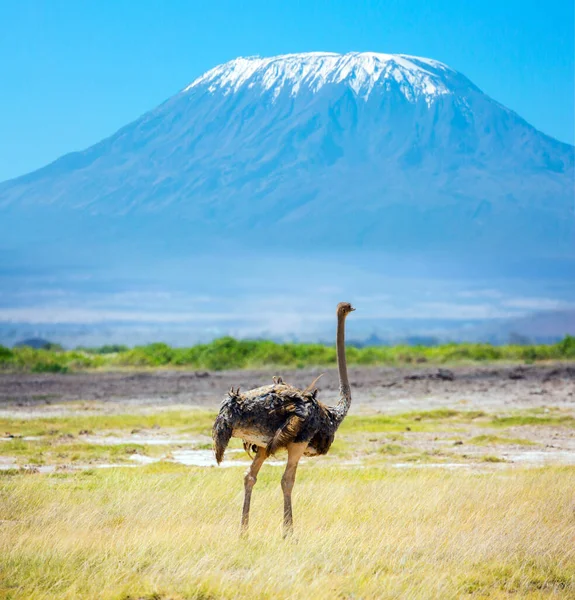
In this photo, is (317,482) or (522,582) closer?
(522,582)

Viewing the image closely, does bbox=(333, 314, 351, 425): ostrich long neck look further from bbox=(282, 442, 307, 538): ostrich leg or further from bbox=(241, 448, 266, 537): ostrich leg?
bbox=(241, 448, 266, 537): ostrich leg

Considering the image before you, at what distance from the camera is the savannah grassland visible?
9883 mm

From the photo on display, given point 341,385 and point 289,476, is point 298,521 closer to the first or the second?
point 289,476

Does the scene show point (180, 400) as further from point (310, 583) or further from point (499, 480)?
point (310, 583)

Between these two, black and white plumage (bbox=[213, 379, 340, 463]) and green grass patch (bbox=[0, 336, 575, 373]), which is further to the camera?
green grass patch (bbox=[0, 336, 575, 373])

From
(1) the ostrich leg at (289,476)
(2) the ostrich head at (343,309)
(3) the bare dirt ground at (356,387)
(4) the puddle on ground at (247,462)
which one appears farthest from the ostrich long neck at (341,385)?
(3) the bare dirt ground at (356,387)

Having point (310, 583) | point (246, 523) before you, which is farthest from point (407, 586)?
point (246, 523)

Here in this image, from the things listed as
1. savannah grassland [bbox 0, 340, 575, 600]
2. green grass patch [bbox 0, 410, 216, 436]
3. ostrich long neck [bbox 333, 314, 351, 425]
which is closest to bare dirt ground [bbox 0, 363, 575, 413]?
green grass patch [bbox 0, 410, 216, 436]

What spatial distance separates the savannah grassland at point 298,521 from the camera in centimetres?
988

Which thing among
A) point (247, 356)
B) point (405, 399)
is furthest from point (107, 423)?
point (247, 356)

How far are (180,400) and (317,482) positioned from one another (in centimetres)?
1953

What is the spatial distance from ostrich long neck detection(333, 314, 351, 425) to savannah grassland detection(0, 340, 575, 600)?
1.39 meters

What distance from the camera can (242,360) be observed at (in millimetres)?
55531

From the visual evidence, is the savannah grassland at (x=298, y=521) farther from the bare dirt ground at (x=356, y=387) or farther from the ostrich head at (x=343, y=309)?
the bare dirt ground at (x=356, y=387)
